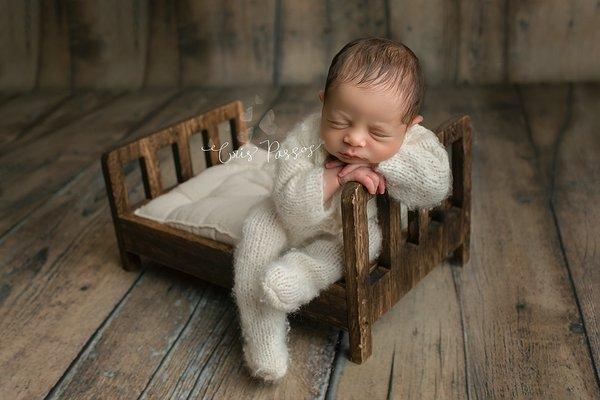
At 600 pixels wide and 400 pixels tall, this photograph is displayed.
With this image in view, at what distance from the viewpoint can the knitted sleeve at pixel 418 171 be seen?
3.75 ft

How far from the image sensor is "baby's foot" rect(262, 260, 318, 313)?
1123mm

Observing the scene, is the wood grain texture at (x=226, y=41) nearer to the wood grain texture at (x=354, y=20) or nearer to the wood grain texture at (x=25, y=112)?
the wood grain texture at (x=354, y=20)

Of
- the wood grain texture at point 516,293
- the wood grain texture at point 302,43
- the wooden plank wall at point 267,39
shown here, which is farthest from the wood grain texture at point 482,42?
the wood grain texture at point 516,293

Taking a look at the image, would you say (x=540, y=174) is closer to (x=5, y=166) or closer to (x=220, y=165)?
(x=220, y=165)

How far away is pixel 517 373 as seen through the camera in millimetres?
1162

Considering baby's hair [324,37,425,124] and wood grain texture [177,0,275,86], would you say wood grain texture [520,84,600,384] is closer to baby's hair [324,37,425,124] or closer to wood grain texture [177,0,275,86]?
baby's hair [324,37,425,124]

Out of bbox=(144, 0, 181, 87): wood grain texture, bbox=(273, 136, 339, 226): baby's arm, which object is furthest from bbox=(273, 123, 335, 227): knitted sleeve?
bbox=(144, 0, 181, 87): wood grain texture

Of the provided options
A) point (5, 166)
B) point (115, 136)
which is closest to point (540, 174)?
point (115, 136)

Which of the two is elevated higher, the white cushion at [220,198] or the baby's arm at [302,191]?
the baby's arm at [302,191]

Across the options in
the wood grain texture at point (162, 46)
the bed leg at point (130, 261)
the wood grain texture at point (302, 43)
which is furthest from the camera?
the wood grain texture at point (162, 46)

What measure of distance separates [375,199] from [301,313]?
216mm

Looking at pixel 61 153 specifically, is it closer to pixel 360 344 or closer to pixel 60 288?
pixel 60 288

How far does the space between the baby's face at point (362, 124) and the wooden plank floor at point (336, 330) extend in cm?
33

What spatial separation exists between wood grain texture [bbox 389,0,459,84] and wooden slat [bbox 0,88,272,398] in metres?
1.13
